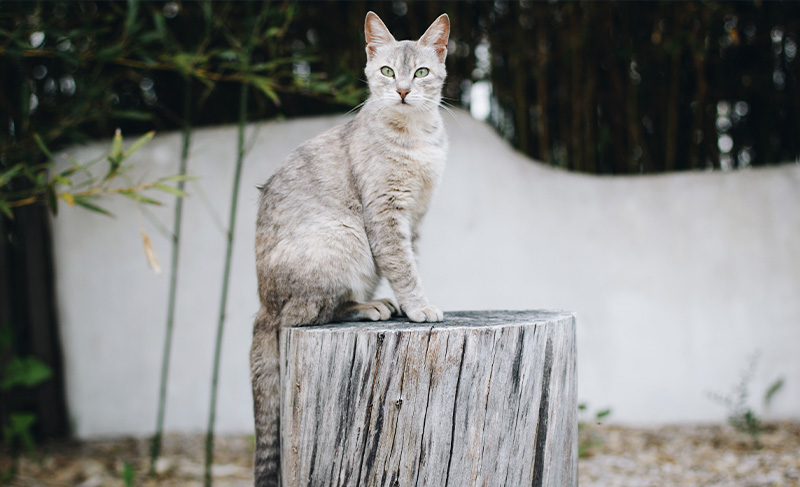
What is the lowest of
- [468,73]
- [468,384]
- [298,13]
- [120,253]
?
[468,384]

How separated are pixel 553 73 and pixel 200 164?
246 cm

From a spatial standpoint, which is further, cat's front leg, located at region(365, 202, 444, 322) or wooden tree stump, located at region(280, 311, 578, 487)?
cat's front leg, located at region(365, 202, 444, 322)

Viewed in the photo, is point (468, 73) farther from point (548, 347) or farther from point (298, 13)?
point (548, 347)

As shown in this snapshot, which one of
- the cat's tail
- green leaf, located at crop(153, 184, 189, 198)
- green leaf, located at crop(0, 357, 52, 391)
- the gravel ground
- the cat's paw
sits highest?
green leaf, located at crop(153, 184, 189, 198)

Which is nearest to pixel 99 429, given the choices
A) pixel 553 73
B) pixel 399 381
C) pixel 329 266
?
pixel 329 266

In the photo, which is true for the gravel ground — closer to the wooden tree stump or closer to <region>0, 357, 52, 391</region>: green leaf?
<region>0, 357, 52, 391</region>: green leaf

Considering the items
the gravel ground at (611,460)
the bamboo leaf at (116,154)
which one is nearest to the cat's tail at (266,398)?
the bamboo leaf at (116,154)

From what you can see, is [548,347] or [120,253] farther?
[120,253]

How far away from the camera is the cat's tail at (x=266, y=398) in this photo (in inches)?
83.0

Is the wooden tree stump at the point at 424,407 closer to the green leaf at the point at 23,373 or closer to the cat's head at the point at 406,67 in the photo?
the cat's head at the point at 406,67

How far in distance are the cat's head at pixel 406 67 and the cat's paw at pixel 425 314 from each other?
0.68 m

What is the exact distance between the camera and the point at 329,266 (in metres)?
2.12

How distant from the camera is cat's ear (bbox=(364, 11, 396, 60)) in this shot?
2330mm

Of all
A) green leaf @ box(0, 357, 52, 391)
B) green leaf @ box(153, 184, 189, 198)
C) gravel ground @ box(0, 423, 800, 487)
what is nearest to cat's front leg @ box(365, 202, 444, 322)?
green leaf @ box(153, 184, 189, 198)
